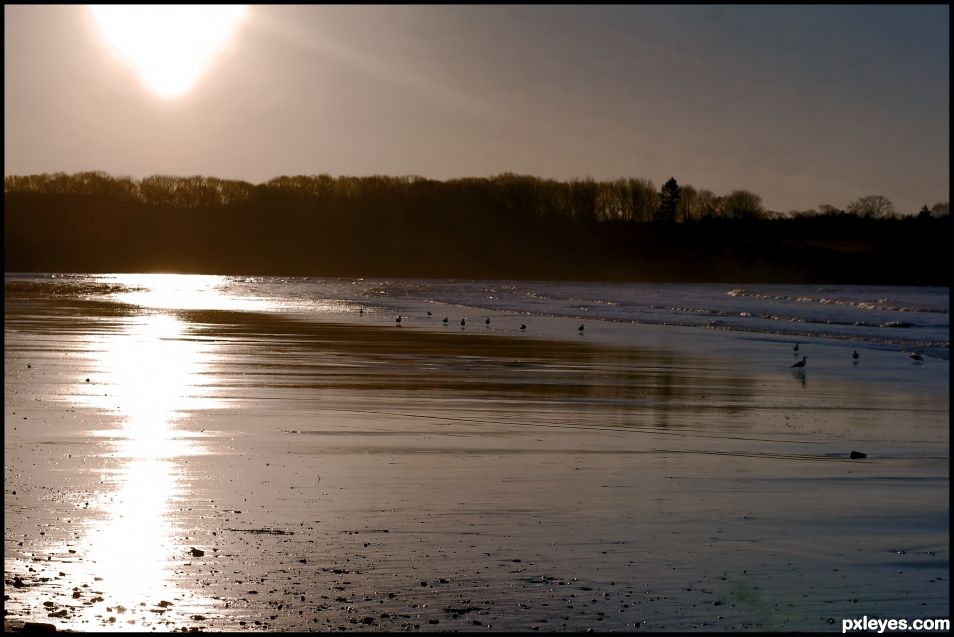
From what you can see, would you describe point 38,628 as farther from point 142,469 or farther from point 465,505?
point 142,469

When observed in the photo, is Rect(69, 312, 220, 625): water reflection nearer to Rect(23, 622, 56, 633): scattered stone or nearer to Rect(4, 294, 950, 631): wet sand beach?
Rect(4, 294, 950, 631): wet sand beach

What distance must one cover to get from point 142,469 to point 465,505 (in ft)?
10.3

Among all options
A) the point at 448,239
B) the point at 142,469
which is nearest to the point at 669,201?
the point at 448,239

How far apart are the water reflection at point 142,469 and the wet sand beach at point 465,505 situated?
32mm

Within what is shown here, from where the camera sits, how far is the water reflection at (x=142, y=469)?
7.26 meters

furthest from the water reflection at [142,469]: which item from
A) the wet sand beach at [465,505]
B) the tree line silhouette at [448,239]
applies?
the tree line silhouette at [448,239]

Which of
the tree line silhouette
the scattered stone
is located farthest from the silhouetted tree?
the scattered stone

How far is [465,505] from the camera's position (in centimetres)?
942

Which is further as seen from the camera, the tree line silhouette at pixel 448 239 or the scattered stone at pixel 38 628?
Result: the tree line silhouette at pixel 448 239

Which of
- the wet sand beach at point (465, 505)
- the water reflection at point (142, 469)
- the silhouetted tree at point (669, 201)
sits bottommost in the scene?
the wet sand beach at point (465, 505)

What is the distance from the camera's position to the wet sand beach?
6.95m

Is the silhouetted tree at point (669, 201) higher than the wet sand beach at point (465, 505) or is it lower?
higher

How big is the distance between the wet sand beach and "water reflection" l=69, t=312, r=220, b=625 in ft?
0.10

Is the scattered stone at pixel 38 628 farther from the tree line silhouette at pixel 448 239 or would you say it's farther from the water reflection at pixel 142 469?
the tree line silhouette at pixel 448 239
